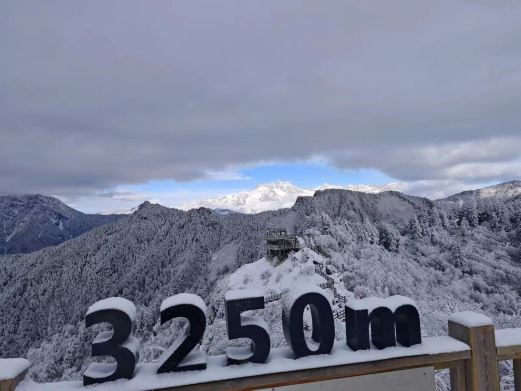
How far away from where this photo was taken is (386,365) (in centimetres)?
459

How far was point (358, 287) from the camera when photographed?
159ft

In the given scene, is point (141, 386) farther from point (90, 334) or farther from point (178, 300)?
point (90, 334)

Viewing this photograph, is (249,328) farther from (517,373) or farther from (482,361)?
(517,373)

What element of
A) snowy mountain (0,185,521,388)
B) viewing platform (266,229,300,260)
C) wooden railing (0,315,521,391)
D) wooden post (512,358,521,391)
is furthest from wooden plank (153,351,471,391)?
viewing platform (266,229,300,260)

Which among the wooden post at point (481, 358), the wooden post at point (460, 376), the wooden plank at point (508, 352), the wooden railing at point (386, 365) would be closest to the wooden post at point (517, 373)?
the wooden railing at point (386, 365)

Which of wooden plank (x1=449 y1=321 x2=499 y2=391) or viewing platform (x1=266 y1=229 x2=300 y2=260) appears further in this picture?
viewing platform (x1=266 y1=229 x2=300 y2=260)

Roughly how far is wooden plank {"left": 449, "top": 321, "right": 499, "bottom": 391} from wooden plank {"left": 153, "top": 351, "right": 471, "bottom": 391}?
119mm

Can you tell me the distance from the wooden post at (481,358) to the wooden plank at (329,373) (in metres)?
0.12

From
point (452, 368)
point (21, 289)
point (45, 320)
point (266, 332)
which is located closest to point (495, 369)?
point (452, 368)

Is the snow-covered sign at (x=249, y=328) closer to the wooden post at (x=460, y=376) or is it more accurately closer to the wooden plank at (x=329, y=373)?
the wooden plank at (x=329, y=373)

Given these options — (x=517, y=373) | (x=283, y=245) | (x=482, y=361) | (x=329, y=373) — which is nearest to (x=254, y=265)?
(x=283, y=245)

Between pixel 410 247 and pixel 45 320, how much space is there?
10336 centimetres

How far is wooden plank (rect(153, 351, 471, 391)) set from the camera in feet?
13.7

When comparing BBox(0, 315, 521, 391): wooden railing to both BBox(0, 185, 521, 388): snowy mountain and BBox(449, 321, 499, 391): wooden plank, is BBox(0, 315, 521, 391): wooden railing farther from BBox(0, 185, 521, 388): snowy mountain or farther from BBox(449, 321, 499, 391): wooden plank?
BBox(0, 185, 521, 388): snowy mountain
